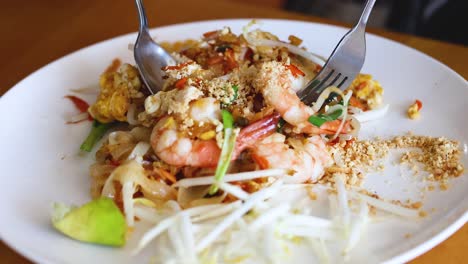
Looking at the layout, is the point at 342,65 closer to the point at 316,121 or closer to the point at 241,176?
the point at 316,121

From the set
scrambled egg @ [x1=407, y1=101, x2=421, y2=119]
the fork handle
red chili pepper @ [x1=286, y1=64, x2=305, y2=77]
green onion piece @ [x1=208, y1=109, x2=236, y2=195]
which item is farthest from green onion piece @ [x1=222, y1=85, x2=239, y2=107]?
scrambled egg @ [x1=407, y1=101, x2=421, y2=119]

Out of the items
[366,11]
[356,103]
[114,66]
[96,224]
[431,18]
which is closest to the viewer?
[96,224]

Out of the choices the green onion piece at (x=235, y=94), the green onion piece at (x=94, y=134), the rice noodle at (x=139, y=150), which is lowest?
the green onion piece at (x=94, y=134)

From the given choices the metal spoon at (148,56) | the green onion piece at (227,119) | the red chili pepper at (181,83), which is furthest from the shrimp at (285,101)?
the metal spoon at (148,56)

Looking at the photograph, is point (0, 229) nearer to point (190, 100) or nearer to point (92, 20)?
point (190, 100)

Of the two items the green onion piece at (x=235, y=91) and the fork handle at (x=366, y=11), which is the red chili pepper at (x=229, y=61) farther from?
the fork handle at (x=366, y=11)

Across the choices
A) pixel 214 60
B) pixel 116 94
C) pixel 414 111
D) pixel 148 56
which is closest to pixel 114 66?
pixel 148 56

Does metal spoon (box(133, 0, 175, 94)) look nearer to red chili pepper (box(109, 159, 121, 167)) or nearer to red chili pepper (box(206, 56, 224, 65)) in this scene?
red chili pepper (box(206, 56, 224, 65))
